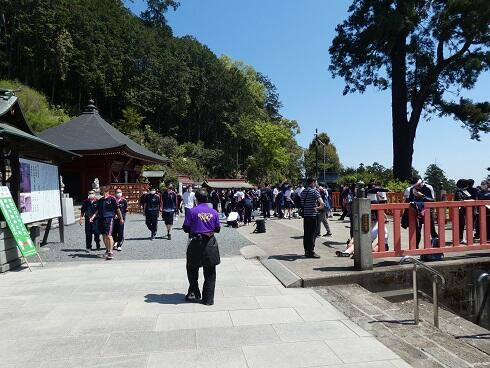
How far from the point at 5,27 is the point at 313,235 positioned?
142 ft

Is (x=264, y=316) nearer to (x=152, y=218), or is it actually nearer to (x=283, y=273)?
(x=283, y=273)

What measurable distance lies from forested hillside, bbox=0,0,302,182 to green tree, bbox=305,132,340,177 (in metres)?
2.74

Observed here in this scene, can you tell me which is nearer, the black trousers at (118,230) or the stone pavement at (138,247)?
the stone pavement at (138,247)

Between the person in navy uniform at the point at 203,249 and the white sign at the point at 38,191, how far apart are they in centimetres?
548

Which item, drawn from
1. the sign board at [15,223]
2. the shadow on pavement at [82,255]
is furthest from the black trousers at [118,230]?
the sign board at [15,223]

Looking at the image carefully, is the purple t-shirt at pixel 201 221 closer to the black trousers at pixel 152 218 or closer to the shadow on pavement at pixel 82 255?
the shadow on pavement at pixel 82 255

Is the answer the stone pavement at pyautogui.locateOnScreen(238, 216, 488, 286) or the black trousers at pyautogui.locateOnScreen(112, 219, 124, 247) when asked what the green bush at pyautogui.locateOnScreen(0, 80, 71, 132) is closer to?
the black trousers at pyautogui.locateOnScreen(112, 219, 124, 247)

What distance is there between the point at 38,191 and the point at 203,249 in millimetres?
6612

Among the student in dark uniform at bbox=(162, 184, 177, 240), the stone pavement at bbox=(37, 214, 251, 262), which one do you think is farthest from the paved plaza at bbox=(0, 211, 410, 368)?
the student in dark uniform at bbox=(162, 184, 177, 240)

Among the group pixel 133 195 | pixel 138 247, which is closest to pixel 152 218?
pixel 138 247

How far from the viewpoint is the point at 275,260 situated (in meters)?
8.96

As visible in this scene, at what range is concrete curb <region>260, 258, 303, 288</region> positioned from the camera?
6.93 m

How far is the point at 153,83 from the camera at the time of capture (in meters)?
54.3

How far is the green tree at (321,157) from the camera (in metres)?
66.7
